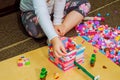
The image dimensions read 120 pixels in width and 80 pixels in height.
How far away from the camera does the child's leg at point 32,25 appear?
134 cm

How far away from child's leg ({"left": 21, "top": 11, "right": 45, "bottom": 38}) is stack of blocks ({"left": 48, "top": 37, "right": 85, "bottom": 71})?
0.24m

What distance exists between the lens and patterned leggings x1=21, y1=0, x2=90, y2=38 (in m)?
1.34

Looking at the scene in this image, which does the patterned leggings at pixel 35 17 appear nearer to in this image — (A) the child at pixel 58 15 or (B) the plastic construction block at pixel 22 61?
(A) the child at pixel 58 15

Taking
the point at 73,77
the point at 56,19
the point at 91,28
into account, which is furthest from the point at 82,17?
the point at 73,77

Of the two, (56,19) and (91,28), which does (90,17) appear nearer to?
(91,28)

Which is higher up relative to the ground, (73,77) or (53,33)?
(53,33)

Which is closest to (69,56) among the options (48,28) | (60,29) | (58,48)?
(58,48)

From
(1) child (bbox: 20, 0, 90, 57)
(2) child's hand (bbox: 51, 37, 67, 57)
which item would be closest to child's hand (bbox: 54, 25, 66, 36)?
(1) child (bbox: 20, 0, 90, 57)

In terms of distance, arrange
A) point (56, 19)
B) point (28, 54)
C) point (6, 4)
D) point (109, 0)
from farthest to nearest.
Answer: point (109, 0) < point (6, 4) < point (56, 19) < point (28, 54)

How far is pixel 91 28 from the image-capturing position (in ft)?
4.73

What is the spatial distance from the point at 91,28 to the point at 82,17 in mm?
79

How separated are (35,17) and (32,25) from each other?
1.8 inches

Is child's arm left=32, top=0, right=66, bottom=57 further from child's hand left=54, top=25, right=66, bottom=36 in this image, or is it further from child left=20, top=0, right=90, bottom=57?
child's hand left=54, top=25, right=66, bottom=36

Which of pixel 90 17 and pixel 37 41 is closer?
pixel 37 41
